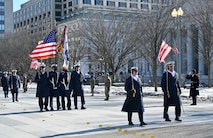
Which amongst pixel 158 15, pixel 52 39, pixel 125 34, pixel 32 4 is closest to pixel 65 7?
pixel 32 4

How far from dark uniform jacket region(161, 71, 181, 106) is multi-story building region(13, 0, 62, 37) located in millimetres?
101198

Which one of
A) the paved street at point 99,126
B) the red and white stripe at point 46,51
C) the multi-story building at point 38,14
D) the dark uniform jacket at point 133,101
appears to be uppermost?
the multi-story building at point 38,14

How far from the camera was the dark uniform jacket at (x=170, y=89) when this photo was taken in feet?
42.4

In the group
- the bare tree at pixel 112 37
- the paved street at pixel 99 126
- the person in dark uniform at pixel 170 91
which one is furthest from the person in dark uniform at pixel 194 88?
the bare tree at pixel 112 37

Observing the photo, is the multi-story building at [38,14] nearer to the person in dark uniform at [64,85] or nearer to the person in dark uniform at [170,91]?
the person in dark uniform at [64,85]

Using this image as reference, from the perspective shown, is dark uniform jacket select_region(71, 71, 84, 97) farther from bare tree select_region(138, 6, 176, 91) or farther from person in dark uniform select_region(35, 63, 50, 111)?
bare tree select_region(138, 6, 176, 91)

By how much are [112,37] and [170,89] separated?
2732cm

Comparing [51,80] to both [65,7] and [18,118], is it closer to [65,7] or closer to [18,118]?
[18,118]

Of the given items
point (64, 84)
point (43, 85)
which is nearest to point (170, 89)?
point (64, 84)

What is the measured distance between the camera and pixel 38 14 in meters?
130

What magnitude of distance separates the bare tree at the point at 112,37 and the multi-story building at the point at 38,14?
72.4 metres

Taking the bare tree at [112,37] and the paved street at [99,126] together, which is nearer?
the paved street at [99,126]

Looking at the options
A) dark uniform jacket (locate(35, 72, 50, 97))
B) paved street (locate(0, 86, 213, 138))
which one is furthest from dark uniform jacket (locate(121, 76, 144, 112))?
dark uniform jacket (locate(35, 72, 50, 97))

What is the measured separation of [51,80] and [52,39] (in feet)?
10.9
